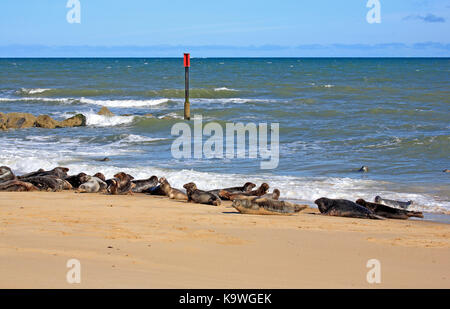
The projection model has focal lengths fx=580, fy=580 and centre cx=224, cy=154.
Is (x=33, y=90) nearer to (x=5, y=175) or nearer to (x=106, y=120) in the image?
(x=106, y=120)

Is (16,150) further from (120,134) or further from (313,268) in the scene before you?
(313,268)

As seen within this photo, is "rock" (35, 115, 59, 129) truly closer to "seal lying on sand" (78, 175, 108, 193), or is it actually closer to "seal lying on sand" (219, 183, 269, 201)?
"seal lying on sand" (78, 175, 108, 193)

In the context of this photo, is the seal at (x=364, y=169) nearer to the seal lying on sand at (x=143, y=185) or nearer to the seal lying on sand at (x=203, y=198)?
the seal lying on sand at (x=203, y=198)

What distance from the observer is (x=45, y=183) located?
35.8 feet

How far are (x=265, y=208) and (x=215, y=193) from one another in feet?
6.24

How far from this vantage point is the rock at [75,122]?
2372 centimetres

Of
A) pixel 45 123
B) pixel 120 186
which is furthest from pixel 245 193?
pixel 45 123

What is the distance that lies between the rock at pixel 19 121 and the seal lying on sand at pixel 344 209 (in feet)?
54.5

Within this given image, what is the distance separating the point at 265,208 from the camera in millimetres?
8641

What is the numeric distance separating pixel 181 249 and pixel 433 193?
664 cm

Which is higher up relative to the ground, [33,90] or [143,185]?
[33,90]

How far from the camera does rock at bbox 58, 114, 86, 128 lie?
2372 centimetres

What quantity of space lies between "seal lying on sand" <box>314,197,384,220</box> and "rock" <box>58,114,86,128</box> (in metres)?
16.5

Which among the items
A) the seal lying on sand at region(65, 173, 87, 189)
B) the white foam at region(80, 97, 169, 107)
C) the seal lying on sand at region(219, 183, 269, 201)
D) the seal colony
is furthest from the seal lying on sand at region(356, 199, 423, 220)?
the white foam at region(80, 97, 169, 107)
